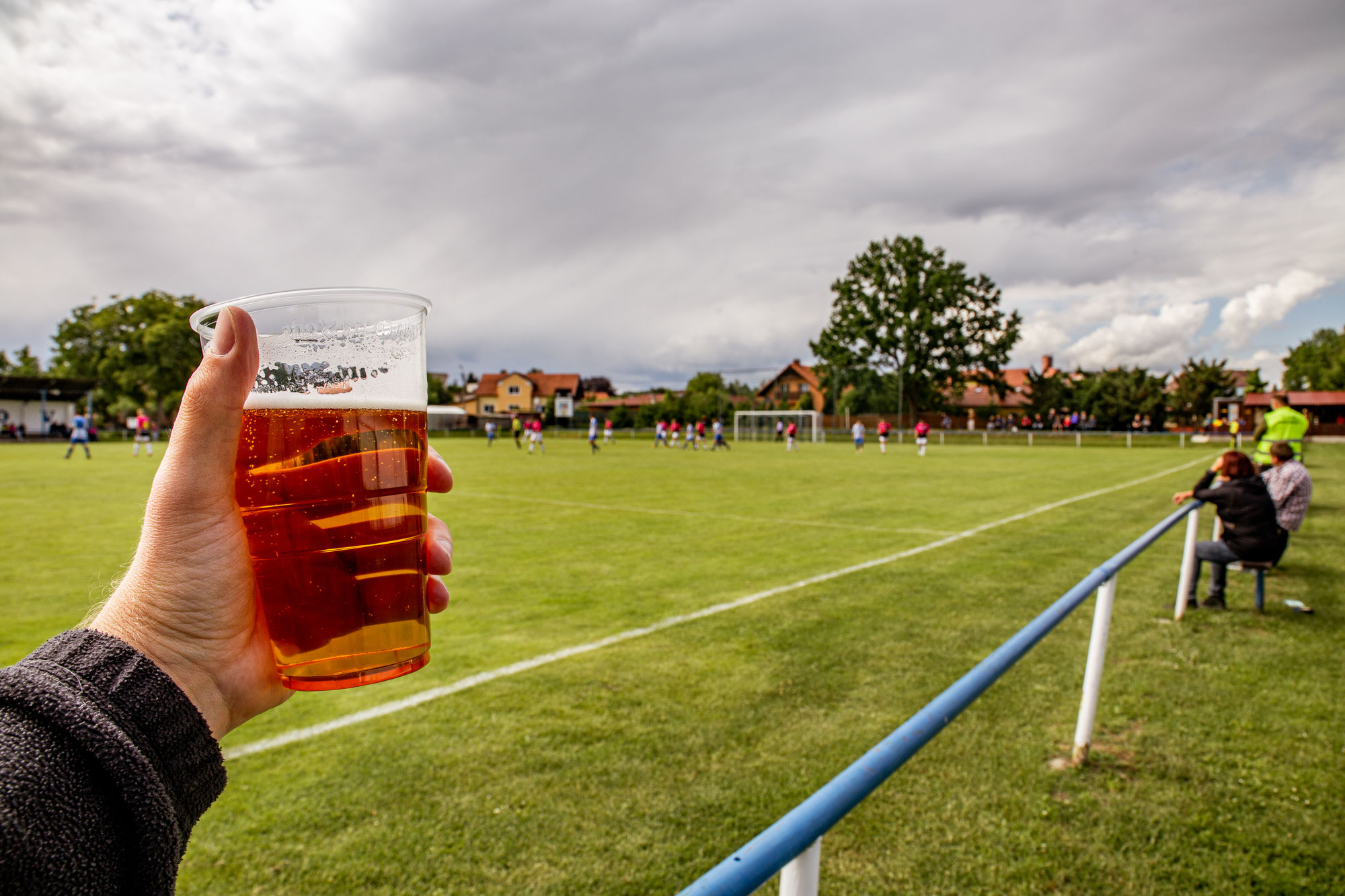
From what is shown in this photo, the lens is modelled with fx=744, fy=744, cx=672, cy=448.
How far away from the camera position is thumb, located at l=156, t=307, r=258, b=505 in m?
0.98

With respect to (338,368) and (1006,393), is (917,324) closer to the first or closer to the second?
(1006,393)

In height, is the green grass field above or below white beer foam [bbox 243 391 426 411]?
below

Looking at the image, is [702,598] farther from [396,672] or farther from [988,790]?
[396,672]

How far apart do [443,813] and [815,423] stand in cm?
5499

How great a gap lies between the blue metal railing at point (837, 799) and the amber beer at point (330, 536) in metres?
0.59

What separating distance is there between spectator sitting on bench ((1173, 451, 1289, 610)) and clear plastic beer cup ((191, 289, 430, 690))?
7.27 meters

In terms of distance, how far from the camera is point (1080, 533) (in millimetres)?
10852

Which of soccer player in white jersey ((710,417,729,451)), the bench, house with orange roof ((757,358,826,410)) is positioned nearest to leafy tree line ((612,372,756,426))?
house with orange roof ((757,358,826,410))

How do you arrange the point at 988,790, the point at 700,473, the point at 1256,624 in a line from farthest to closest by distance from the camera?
the point at 700,473 < the point at 1256,624 < the point at 988,790

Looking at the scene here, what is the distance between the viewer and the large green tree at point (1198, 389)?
67.6 metres

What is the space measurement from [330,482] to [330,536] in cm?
8

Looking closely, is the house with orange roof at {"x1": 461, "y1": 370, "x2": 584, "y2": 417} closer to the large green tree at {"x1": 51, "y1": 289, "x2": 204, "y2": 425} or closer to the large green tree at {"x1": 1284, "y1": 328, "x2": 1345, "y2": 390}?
the large green tree at {"x1": 51, "y1": 289, "x2": 204, "y2": 425}

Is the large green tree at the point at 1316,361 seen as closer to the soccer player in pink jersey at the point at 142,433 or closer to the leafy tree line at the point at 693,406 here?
the leafy tree line at the point at 693,406

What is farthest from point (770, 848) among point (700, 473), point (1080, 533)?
point (700, 473)
